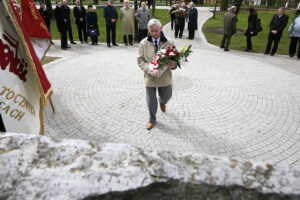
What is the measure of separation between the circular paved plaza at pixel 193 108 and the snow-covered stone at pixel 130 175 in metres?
2.92

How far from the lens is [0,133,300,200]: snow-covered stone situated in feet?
3.19

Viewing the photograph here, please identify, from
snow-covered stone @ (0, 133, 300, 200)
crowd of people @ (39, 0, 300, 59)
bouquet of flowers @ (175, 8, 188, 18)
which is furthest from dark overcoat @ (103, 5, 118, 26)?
snow-covered stone @ (0, 133, 300, 200)

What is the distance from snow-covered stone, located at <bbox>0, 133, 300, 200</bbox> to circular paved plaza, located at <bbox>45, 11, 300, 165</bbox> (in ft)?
9.57

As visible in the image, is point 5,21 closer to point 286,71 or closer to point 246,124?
point 246,124

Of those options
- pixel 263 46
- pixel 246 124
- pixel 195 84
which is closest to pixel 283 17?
pixel 263 46

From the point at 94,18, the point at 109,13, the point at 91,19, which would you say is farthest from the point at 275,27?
the point at 91,19

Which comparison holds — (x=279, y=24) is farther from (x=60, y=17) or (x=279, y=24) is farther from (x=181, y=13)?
(x=60, y=17)

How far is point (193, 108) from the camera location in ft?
17.9

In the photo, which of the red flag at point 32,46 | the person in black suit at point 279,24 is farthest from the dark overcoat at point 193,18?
the red flag at point 32,46

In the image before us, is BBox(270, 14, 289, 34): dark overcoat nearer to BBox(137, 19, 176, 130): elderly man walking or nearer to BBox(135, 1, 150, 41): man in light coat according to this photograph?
BBox(135, 1, 150, 41): man in light coat

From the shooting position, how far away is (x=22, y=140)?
1.21 metres

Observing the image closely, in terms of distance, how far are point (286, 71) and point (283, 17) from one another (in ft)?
9.61

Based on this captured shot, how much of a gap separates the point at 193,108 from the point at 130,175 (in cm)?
457

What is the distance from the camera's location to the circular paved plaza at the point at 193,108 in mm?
4238
